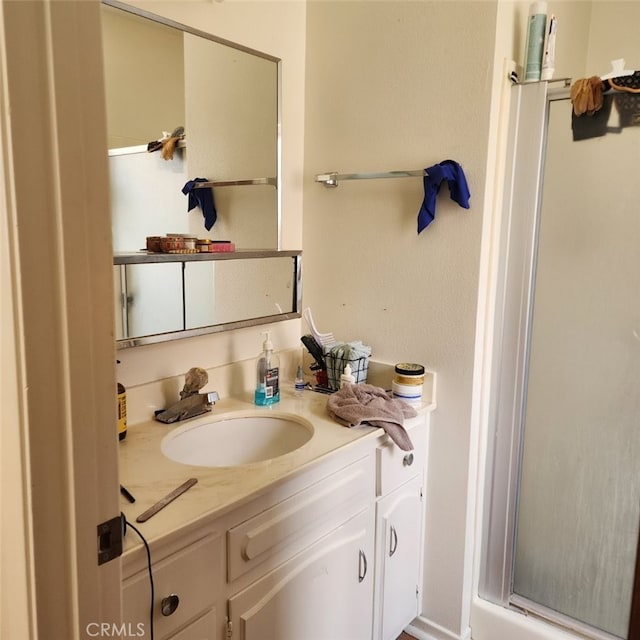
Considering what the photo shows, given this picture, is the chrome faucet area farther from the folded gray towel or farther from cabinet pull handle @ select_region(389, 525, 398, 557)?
cabinet pull handle @ select_region(389, 525, 398, 557)

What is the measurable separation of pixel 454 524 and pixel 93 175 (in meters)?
1.55

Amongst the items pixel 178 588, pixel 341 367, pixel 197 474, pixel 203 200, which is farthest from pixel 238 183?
pixel 178 588

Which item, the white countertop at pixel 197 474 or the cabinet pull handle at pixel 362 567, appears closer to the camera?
the white countertop at pixel 197 474

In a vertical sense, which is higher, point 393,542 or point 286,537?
point 286,537

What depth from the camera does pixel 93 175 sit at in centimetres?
62

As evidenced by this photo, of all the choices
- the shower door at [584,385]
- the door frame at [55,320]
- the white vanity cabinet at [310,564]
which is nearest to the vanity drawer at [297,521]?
the white vanity cabinet at [310,564]

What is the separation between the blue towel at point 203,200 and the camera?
157 cm

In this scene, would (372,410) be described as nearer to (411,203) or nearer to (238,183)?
(411,203)

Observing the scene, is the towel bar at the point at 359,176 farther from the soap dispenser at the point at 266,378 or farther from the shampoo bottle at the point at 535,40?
the soap dispenser at the point at 266,378

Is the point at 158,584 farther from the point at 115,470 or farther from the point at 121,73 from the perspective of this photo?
the point at 121,73

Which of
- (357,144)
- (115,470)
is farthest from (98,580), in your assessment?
(357,144)

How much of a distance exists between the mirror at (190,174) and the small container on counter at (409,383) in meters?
0.42

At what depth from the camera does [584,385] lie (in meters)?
1.70

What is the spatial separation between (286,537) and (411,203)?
1.03 meters
